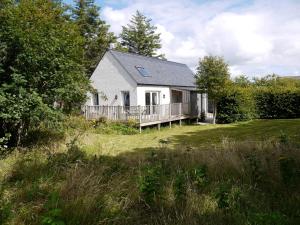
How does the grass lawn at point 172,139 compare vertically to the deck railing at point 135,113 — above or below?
below

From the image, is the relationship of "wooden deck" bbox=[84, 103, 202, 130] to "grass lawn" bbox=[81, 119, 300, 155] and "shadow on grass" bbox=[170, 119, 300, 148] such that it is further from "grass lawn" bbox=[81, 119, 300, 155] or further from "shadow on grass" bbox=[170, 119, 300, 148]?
"shadow on grass" bbox=[170, 119, 300, 148]

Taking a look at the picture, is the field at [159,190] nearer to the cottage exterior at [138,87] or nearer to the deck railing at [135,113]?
the deck railing at [135,113]

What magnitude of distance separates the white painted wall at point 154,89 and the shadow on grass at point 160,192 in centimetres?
1461

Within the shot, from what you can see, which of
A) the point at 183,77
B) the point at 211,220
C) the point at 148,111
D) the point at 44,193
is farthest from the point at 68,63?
the point at 183,77

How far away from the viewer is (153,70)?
2494 centimetres

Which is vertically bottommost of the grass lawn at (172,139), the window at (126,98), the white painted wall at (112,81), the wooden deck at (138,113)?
the grass lawn at (172,139)

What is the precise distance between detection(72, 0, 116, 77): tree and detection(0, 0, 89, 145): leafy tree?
2760 centimetres

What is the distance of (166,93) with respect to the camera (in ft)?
80.0

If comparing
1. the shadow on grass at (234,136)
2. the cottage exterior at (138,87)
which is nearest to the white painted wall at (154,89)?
the cottage exterior at (138,87)

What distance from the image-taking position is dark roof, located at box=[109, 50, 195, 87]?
22.2 meters

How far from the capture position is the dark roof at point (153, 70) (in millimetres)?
22163

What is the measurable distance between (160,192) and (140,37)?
4797 centimetres

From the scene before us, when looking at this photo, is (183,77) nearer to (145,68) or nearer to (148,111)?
(145,68)

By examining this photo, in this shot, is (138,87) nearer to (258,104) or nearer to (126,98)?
(126,98)
